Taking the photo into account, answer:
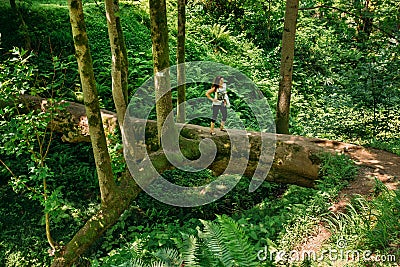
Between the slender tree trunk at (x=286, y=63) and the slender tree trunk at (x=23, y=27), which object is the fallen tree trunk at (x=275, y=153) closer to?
the slender tree trunk at (x=286, y=63)

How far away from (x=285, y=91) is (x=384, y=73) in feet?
9.35

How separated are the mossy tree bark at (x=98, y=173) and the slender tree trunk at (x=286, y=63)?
3.63m

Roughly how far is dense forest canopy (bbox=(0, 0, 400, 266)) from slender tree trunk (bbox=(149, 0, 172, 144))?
166 millimetres

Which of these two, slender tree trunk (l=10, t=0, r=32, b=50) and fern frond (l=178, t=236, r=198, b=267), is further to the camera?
slender tree trunk (l=10, t=0, r=32, b=50)

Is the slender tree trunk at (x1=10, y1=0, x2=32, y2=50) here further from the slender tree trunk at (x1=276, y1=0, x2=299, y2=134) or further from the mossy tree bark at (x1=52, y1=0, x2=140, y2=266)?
the slender tree trunk at (x1=276, y1=0, x2=299, y2=134)

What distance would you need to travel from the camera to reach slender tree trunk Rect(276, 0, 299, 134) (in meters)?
7.32

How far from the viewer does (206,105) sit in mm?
10195

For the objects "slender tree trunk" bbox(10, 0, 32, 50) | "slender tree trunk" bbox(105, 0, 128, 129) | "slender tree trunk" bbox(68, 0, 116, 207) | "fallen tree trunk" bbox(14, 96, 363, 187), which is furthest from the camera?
"slender tree trunk" bbox(10, 0, 32, 50)

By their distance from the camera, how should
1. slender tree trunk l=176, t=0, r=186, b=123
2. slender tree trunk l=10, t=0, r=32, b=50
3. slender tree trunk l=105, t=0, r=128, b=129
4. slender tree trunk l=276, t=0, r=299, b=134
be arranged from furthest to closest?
slender tree trunk l=10, t=0, r=32, b=50 → slender tree trunk l=276, t=0, r=299, b=134 → slender tree trunk l=176, t=0, r=186, b=123 → slender tree trunk l=105, t=0, r=128, b=129

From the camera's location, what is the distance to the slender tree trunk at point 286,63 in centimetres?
732

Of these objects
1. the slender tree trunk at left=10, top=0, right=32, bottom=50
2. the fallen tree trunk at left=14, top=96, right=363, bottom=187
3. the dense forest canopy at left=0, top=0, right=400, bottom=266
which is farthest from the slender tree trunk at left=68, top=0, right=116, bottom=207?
the slender tree trunk at left=10, top=0, right=32, bottom=50

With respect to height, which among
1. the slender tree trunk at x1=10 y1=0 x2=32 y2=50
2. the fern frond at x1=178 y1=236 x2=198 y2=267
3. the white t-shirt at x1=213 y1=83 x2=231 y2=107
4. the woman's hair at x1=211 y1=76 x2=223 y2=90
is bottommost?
the fern frond at x1=178 y1=236 x2=198 y2=267

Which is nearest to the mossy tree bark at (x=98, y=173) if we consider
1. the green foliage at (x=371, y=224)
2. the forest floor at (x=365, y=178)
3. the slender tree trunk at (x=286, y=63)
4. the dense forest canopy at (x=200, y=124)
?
the dense forest canopy at (x=200, y=124)

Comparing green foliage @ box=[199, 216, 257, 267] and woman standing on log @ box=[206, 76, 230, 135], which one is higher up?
woman standing on log @ box=[206, 76, 230, 135]
